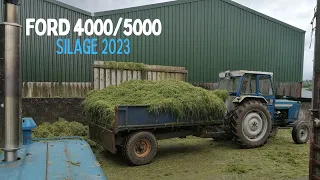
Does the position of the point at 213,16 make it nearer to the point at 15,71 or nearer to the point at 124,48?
the point at 124,48

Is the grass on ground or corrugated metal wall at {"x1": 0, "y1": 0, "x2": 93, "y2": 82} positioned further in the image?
corrugated metal wall at {"x1": 0, "y1": 0, "x2": 93, "y2": 82}

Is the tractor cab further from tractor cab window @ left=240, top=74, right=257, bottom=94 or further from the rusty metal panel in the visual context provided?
the rusty metal panel

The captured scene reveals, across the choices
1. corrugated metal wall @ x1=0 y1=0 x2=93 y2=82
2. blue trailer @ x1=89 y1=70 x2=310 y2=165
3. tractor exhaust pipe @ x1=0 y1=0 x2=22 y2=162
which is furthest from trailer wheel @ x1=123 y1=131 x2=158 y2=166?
corrugated metal wall @ x1=0 y1=0 x2=93 y2=82

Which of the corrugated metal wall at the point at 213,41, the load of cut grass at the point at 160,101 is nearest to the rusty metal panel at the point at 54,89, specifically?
the corrugated metal wall at the point at 213,41

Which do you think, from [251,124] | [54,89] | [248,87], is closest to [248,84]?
[248,87]

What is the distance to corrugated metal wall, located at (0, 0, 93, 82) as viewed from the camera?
39.0 ft

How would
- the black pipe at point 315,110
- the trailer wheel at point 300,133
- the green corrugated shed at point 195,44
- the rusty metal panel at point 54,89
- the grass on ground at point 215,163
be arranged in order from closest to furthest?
the black pipe at point 315,110
the grass on ground at point 215,163
the trailer wheel at point 300,133
the rusty metal panel at point 54,89
the green corrugated shed at point 195,44

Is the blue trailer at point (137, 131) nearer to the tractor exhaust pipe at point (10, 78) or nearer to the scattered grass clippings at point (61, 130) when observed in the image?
the scattered grass clippings at point (61, 130)

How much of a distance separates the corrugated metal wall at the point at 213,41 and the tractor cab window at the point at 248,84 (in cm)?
452

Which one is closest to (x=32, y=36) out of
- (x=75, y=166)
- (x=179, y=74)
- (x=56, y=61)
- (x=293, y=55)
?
(x=56, y=61)

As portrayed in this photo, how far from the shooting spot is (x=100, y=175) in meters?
2.31

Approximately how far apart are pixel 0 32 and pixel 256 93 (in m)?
8.47

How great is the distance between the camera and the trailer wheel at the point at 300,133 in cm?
988

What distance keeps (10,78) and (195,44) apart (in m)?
12.1
